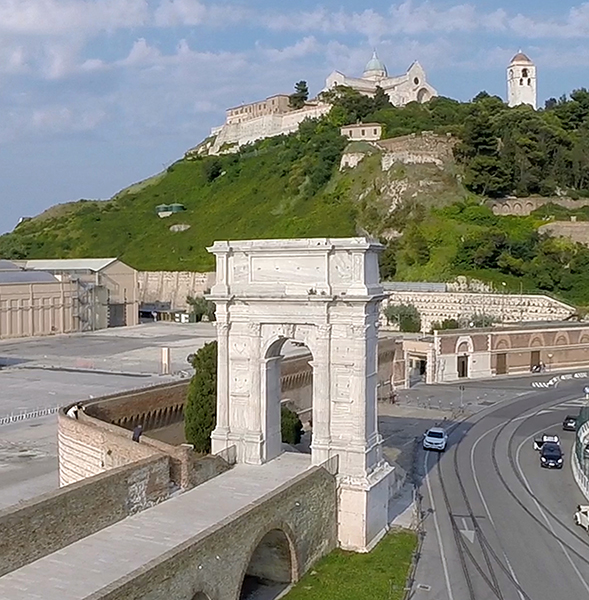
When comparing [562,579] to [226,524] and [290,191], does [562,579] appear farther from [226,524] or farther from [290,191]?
[290,191]

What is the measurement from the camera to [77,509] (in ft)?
51.5

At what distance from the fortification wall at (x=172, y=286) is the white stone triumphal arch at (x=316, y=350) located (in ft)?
220

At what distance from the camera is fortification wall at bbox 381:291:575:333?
60062 mm

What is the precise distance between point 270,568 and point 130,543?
4588 millimetres

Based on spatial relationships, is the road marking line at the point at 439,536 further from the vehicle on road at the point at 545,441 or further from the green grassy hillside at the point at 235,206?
Result: the green grassy hillside at the point at 235,206

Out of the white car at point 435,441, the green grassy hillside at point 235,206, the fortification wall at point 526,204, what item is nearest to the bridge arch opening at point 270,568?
the white car at point 435,441

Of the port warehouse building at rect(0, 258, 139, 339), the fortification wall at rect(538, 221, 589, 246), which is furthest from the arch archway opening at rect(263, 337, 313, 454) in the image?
the port warehouse building at rect(0, 258, 139, 339)

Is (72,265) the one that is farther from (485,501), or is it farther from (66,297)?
(485,501)

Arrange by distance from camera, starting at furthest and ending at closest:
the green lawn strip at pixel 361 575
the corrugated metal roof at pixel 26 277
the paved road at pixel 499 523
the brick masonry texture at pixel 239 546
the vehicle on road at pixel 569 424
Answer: the corrugated metal roof at pixel 26 277 < the vehicle on road at pixel 569 424 < the paved road at pixel 499 523 < the green lawn strip at pixel 361 575 < the brick masonry texture at pixel 239 546

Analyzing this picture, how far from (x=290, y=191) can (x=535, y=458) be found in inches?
2691

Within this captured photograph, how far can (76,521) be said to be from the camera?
15.7m

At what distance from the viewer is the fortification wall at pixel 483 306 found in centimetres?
6006

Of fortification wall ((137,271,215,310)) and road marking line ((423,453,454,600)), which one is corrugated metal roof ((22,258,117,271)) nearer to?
fortification wall ((137,271,215,310))

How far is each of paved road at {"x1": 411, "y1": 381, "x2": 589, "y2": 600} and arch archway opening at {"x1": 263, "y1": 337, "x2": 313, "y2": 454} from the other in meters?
4.91
